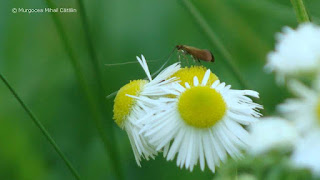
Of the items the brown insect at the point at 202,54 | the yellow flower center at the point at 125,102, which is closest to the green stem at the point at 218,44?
the brown insect at the point at 202,54

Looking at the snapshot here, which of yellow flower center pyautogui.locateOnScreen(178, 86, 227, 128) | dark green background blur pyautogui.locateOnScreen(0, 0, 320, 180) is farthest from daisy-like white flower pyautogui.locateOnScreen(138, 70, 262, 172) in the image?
dark green background blur pyautogui.locateOnScreen(0, 0, 320, 180)

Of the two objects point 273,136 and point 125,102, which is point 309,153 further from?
point 125,102

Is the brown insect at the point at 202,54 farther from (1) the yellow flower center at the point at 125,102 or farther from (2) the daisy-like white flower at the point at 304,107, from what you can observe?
(2) the daisy-like white flower at the point at 304,107

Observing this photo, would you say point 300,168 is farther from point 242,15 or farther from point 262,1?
point 242,15

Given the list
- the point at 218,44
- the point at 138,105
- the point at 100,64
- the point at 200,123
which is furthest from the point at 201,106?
the point at 100,64

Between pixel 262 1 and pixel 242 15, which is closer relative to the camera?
pixel 262 1

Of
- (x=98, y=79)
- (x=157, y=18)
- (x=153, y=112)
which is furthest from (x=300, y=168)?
(x=157, y=18)
